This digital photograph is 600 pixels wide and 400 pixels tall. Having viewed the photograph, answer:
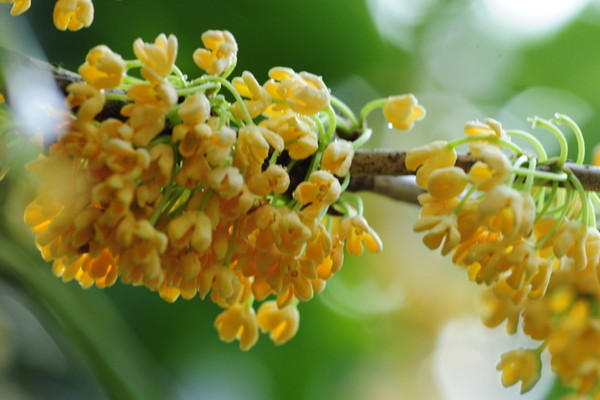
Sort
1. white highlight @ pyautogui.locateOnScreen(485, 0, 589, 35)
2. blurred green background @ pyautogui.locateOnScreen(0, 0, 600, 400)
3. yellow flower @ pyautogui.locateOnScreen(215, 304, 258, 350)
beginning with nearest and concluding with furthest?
yellow flower @ pyautogui.locateOnScreen(215, 304, 258, 350)
blurred green background @ pyautogui.locateOnScreen(0, 0, 600, 400)
white highlight @ pyautogui.locateOnScreen(485, 0, 589, 35)

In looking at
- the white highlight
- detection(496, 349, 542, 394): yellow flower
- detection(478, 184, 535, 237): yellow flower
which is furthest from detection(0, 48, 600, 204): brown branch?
the white highlight

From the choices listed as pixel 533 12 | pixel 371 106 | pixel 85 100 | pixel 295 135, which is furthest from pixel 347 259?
pixel 85 100

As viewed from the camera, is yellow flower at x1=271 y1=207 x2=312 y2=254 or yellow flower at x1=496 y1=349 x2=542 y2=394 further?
yellow flower at x1=496 y1=349 x2=542 y2=394

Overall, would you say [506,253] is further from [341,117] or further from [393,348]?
[393,348]

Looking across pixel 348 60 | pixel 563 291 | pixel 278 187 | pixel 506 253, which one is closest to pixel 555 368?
pixel 563 291

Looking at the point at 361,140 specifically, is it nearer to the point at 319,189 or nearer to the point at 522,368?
the point at 319,189

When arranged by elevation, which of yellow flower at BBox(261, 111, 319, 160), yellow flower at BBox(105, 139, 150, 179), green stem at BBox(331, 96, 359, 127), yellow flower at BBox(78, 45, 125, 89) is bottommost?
green stem at BBox(331, 96, 359, 127)

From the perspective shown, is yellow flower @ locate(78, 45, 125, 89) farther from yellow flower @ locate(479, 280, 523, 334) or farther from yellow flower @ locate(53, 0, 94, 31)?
yellow flower @ locate(479, 280, 523, 334)
